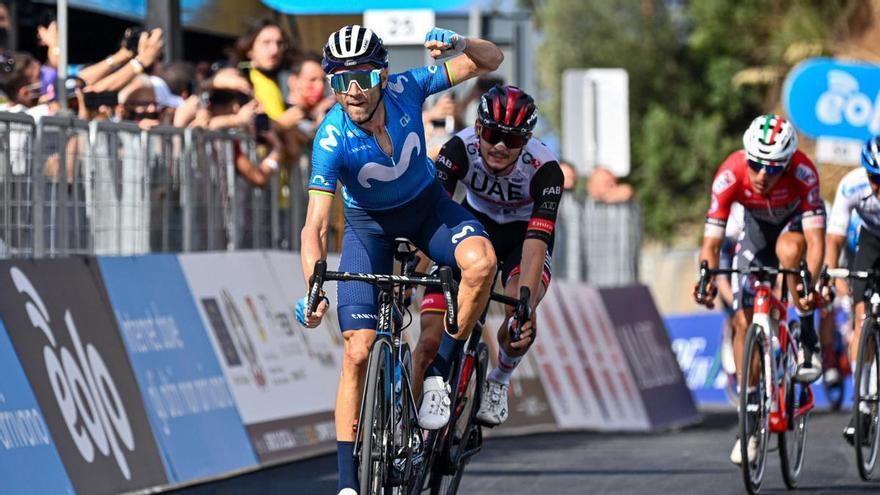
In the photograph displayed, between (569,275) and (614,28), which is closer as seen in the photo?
(569,275)

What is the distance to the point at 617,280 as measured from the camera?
19531 mm

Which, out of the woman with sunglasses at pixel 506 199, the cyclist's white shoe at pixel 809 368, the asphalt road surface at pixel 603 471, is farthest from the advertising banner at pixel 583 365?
the woman with sunglasses at pixel 506 199

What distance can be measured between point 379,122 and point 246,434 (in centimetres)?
400

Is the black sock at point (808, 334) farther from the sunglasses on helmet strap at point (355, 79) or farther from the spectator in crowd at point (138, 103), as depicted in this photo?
the sunglasses on helmet strap at point (355, 79)

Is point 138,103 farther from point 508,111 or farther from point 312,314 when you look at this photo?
point 312,314

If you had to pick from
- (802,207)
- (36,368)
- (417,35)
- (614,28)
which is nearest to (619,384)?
(417,35)

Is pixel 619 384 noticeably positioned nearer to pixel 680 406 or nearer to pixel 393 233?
pixel 680 406

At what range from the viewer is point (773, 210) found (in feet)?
39.6

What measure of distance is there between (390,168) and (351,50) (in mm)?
624

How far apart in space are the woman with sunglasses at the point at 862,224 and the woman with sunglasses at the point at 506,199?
3.17 meters

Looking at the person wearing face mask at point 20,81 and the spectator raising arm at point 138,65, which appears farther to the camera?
the spectator raising arm at point 138,65

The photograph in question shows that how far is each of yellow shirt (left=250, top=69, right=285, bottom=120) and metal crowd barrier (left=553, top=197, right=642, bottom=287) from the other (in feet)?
14.9

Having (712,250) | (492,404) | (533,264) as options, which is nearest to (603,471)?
(712,250)

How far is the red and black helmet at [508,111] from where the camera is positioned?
9469 mm
